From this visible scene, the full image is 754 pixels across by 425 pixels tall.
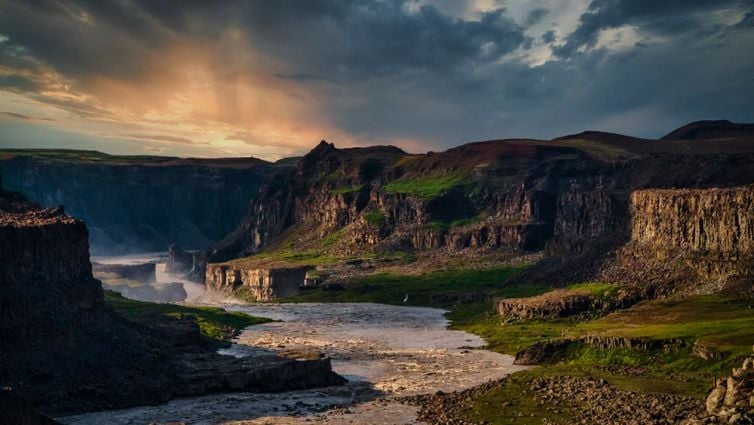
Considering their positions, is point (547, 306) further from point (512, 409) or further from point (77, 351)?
point (77, 351)

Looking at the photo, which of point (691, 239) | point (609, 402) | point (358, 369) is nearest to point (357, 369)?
point (358, 369)

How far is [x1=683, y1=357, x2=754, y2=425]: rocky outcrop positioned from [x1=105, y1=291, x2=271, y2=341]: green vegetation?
96389mm

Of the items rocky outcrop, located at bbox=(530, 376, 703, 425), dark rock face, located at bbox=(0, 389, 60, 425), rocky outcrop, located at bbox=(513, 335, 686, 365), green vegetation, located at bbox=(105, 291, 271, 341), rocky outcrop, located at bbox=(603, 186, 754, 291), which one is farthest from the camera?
green vegetation, located at bbox=(105, 291, 271, 341)

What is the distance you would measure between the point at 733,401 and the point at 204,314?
13575 centimetres

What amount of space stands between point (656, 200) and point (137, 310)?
4198 inches

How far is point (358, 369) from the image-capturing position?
107688 millimetres

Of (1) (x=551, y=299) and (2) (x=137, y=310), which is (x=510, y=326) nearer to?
(1) (x=551, y=299)

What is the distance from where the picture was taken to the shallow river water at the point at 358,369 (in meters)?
77.4

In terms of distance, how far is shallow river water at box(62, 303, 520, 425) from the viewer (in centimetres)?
7738

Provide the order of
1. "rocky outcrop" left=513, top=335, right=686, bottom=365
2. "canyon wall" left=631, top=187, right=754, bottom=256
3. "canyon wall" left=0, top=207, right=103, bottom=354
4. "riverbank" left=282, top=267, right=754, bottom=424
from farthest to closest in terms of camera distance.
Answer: "canyon wall" left=631, top=187, right=754, bottom=256, "rocky outcrop" left=513, top=335, right=686, bottom=365, "canyon wall" left=0, top=207, right=103, bottom=354, "riverbank" left=282, top=267, right=754, bottom=424

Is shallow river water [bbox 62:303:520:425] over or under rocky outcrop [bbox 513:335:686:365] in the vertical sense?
under

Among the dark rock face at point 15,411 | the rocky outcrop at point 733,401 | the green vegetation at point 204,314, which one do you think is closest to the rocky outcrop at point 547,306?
the green vegetation at point 204,314

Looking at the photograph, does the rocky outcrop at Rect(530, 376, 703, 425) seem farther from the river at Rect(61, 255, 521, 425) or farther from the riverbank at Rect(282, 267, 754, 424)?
the river at Rect(61, 255, 521, 425)

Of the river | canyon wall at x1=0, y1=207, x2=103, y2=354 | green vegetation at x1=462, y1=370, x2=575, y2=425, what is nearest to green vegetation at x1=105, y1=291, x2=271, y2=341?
the river
